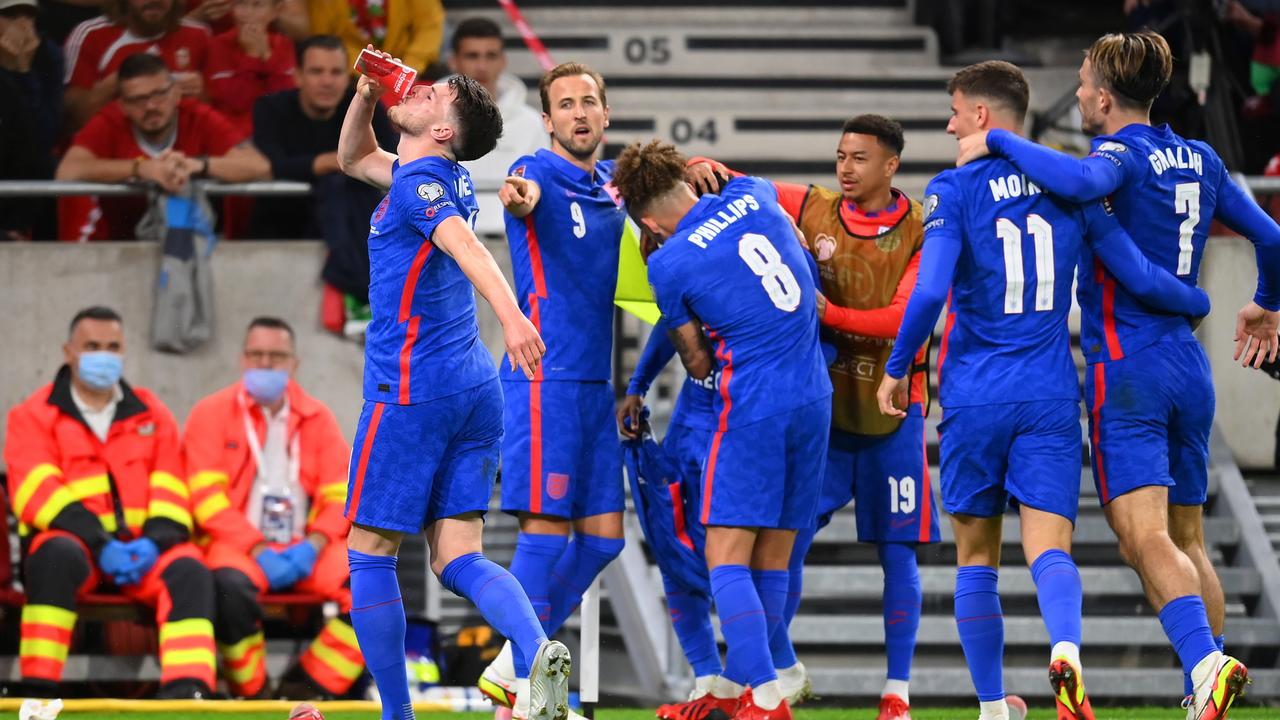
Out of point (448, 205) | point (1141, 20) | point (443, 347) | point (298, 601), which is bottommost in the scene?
point (298, 601)

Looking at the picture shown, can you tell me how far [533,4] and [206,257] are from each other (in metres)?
4.62

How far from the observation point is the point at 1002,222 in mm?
5535

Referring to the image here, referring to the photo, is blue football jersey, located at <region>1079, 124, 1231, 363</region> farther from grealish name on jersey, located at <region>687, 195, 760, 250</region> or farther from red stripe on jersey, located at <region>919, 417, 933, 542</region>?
grealish name on jersey, located at <region>687, 195, 760, 250</region>

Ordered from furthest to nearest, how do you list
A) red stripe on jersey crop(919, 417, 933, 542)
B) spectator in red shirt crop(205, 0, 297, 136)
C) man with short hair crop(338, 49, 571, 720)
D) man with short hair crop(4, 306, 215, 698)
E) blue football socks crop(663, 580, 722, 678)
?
spectator in red shirt crop(205, 0, 297, 136) → man with short hair crop(4, 306, 215, 698) → blue football socks crop(663, 580, 722, 678) → red stripe on jersey crop(919, 417, 933, 542) → man with short hair crop(338, 49, 571, 720)

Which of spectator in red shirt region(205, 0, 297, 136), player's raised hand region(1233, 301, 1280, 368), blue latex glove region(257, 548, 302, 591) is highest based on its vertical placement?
spectator in red shirt region(205, 0, 297, 136)

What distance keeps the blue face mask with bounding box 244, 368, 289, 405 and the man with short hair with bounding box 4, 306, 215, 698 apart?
0.42 meters

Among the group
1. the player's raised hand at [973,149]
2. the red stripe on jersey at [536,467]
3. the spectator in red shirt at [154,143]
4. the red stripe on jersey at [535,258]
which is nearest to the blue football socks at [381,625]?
the red stripe on jersey at [536,467]

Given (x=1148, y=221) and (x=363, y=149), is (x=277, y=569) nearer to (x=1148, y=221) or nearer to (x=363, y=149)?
(x=363, y=149)

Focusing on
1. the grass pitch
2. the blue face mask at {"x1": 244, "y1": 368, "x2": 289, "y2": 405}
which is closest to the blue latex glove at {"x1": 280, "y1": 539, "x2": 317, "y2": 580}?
the blue face mask at {"x1": 244, "y1": 368, "x2": 289, "y2": 405}

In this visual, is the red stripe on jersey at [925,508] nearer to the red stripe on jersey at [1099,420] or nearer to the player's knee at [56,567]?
the red stripe on jersey at [1099,420]

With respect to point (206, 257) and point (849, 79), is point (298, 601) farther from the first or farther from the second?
point (849, 79)

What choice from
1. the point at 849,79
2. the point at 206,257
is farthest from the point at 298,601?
the point at 849,79

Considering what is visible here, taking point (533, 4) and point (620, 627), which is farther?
point (533, 4)

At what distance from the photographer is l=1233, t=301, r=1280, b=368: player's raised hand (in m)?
5.96
